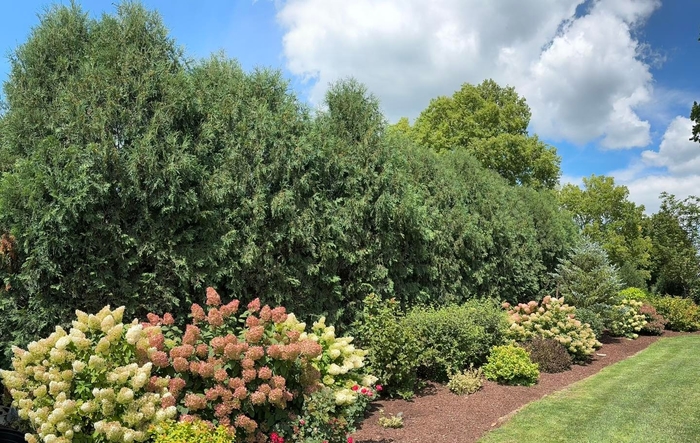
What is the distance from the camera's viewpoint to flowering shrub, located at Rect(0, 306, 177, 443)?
4.07 m

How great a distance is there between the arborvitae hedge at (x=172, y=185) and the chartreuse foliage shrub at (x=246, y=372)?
4.06 feet

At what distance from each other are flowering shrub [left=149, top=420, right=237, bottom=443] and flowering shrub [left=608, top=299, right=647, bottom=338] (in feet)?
46.3

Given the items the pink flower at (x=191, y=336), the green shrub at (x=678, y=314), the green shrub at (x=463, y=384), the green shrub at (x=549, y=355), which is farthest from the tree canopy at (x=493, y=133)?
the pink flower at (x=191, y=336)

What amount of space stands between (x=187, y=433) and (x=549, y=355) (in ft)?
26.2

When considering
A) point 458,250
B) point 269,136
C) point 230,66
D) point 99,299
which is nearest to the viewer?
point 99,299

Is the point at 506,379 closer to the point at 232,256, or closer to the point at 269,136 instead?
the point at 232,256

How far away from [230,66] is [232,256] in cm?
306

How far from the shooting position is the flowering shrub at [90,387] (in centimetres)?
407

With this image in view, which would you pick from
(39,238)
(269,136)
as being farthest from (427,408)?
(39,238)

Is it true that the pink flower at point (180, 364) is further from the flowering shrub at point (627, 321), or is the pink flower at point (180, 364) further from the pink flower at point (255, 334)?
the flowering shrub at point (627, 321)

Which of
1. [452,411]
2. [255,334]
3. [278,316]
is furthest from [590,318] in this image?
[255,334]

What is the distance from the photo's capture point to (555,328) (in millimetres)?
10852

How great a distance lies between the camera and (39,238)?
214 inches

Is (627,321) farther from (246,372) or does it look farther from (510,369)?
(246,372)
